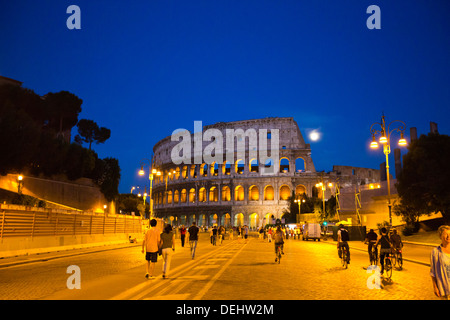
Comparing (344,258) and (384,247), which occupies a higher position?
(384,247)

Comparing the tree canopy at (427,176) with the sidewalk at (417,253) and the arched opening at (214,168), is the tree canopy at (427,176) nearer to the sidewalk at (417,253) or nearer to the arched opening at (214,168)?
the sidewalk at (417,253)

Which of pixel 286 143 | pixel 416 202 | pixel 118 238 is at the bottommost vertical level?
pixel 118 238

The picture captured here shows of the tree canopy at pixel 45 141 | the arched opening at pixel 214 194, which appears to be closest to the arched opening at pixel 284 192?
the arched opening at pixel 214 194

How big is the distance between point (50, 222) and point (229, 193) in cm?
5768

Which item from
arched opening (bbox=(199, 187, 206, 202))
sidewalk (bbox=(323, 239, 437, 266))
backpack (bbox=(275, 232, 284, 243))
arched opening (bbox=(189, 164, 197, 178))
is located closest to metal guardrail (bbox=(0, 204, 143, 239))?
backpack (bbox=(275, 232, 284, 243))

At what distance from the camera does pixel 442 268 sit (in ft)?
17.3

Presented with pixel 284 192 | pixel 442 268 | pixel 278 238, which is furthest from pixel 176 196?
pixel 442 268

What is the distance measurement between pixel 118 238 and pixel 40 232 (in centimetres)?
1189

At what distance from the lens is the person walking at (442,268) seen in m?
5.20

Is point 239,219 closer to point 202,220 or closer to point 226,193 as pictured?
point 226,193

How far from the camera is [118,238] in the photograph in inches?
1248

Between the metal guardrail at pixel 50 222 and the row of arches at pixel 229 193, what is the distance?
44.8 m
